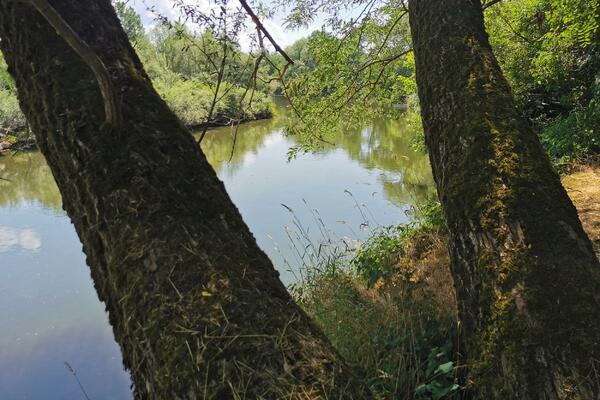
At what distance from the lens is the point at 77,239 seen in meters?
8.48

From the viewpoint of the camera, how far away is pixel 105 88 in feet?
3.75

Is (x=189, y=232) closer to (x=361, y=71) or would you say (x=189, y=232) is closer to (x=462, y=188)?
(x=462, y=188)

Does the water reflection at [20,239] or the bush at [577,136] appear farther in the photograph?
the water reflection at [20,239]

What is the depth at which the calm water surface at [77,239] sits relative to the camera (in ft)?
Answer: 16.1

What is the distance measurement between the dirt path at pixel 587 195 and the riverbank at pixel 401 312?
0.5 inches

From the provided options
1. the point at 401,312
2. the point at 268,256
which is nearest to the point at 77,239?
the point at 401,312

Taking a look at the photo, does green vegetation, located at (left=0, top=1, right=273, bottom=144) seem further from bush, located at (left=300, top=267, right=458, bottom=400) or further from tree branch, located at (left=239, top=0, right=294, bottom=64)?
bush, located at (left=300, top=267, right=458, bottom=400)

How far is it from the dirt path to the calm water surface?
1.68m

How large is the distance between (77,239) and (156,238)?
27.0ft

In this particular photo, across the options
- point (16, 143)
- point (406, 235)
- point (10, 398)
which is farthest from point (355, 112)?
point (10, 398)

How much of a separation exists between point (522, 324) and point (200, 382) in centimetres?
96

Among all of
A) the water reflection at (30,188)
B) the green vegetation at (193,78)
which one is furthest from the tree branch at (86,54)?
the water reflection at (30,188)

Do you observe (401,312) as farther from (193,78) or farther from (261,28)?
(193,78)

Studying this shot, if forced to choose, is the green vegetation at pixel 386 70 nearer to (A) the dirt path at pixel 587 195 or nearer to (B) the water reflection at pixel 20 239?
(A) the dirt path at pixel 587 195
